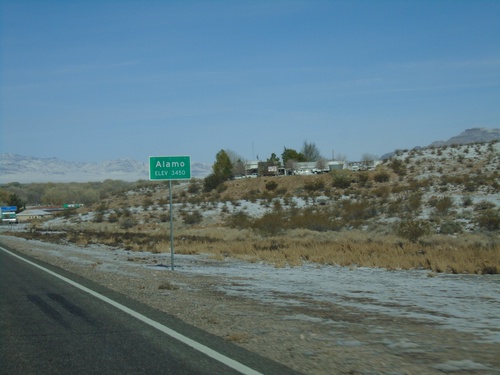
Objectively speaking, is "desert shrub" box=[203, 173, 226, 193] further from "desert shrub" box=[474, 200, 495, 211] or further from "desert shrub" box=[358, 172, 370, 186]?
"desert shrub" box=[474, 200, 495, 211]

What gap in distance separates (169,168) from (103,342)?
12821 mm

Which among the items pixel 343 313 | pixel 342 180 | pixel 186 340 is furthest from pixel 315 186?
pixel 186 340

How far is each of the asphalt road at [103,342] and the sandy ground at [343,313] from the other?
1.83 feet

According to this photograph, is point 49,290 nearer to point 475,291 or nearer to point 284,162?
point 475,291

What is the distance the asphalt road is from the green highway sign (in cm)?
795

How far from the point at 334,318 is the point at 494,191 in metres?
39.9

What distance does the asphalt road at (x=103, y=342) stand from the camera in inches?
293

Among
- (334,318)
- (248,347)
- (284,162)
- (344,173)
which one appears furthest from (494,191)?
(284,162)

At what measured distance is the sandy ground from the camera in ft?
26.0

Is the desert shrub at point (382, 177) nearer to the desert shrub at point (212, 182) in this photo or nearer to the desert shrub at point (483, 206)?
the desert shrub at point (483, 206)

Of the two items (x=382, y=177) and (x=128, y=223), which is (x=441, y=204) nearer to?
(x=382, y=177)

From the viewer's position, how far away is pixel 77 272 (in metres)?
20.1

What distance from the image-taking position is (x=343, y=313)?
37.9 ft

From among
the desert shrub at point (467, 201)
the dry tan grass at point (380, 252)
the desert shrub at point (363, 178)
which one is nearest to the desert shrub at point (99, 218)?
the desert shrub at point (363, 178)
